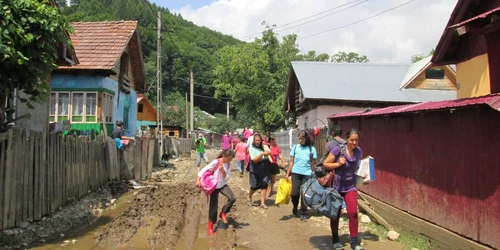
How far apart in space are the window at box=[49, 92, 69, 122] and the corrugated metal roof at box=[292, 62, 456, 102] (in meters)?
10.5

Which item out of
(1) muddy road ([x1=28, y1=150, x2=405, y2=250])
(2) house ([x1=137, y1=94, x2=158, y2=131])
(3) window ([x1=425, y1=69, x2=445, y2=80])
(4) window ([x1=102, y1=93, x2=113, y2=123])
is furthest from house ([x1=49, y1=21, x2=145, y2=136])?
(2) house ([x1=137, y1=94, x2=158, y2=131])

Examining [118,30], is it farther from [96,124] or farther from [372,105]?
[372,105]

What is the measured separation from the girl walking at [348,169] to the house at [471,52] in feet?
11.9

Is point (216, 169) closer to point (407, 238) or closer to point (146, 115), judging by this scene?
point (407, 238)

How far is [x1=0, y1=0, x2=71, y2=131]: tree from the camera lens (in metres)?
5.84

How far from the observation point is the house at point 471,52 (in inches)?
301

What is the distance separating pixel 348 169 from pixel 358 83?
14.7m

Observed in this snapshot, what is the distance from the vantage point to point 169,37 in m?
33.3

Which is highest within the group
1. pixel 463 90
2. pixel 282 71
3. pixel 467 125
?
pixel 282 71

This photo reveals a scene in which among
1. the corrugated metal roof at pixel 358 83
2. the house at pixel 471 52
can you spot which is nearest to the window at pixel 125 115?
the corrugated metal roof at pixel 358 83

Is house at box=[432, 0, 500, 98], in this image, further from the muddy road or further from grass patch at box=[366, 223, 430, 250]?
the muddy road

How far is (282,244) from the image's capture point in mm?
6578

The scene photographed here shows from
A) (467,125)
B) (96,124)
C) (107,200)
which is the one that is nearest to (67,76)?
(96,124)

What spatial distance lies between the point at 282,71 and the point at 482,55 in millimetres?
21224
